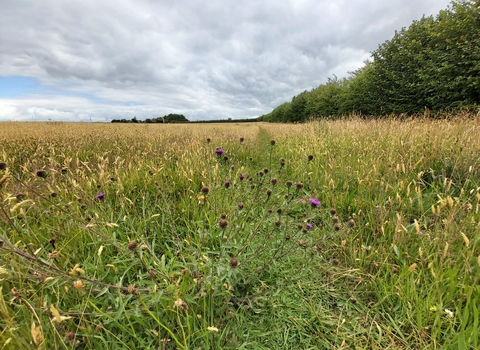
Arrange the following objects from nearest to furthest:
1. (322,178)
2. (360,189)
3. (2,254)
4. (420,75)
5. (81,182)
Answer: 1. (2,254)
2. (81,182)
3. (360,189)
4. (322,178)
5. (420,75)

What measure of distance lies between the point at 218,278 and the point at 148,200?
156 cm

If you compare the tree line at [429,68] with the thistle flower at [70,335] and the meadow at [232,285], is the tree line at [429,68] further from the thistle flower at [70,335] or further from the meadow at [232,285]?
the thistle flower at [70,335]

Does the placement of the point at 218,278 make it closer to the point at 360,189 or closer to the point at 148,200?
the point at 148,200

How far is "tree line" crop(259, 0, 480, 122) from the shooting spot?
907 cm

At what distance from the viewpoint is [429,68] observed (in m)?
10.5

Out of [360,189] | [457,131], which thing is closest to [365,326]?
[360,189]

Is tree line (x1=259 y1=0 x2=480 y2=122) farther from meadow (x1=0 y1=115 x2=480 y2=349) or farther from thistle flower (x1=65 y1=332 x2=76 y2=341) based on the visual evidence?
thistle flower (x1=65 y1=332 x2=76 y2=341)

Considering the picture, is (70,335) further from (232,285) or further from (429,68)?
(429,68)

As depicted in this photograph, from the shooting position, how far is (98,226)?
1638 mm

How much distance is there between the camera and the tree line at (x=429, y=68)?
29.8 feet

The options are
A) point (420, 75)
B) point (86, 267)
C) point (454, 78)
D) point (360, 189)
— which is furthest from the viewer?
point (420, 75)

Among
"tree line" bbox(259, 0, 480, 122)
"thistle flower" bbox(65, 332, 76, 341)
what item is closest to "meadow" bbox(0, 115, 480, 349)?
"thistle flower" bbox(65, 332, 76, 341)

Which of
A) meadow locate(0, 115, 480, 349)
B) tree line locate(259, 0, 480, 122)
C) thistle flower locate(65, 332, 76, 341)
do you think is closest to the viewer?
thistle flower locate(65, 332, 76, 341)

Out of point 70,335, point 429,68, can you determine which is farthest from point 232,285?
point 429,68
